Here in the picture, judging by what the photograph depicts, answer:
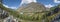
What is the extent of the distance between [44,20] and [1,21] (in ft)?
1.42

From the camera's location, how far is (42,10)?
1.48 meters

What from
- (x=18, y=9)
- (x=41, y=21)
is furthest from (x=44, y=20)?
(x=18, y=9)

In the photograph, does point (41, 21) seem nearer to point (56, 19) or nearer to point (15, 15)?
point (56, 19)

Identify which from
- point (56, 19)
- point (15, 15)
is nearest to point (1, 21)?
point (15, 15)

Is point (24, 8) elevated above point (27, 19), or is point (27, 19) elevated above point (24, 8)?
point (24, 8)

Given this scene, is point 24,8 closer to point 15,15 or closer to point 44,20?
point 15,15

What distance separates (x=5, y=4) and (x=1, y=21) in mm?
178

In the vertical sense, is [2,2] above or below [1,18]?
above

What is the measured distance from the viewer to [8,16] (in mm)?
1497

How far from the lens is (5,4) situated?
1.51 metres

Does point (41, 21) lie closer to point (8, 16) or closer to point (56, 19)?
point (56, 19)

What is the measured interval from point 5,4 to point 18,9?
0.48 ft

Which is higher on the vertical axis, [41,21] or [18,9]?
[18,9]

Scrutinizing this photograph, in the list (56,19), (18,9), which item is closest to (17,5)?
(18,9)
